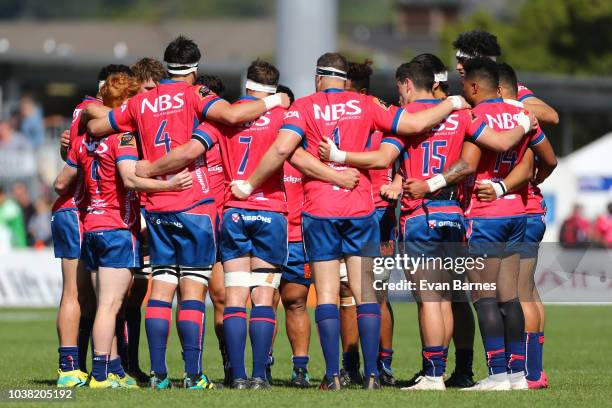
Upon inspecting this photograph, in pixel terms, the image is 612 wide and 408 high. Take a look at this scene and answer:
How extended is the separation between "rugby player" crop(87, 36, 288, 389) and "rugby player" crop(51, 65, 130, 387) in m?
0.79

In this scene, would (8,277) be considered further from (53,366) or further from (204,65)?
(204,65)

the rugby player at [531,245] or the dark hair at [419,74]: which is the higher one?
the dark hair at [419,74]

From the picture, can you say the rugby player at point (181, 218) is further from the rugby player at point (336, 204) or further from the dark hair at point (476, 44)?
the dark hair at point (476, 44)

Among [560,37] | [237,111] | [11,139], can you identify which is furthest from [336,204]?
[560,37]

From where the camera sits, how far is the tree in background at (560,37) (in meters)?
51.5

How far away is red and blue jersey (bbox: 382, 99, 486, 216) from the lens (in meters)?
10.3

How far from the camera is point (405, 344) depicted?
1652 cm

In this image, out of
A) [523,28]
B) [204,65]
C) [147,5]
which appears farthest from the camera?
[147,5]

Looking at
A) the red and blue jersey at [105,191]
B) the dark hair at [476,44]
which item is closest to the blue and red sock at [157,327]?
the red and blue jersey at [105,191]

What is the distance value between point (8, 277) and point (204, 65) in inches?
705

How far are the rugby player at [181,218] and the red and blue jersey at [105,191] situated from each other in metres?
0.41

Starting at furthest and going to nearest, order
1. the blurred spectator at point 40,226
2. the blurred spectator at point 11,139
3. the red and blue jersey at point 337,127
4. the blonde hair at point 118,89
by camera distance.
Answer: the blurred spectator at point 11,139, the blurred spectator at point 40,226, the blonde hair at point 118,89, the red and blue jersey at point 337,127

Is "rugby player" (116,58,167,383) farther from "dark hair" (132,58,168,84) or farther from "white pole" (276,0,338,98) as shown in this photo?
"white pole" (276,0,338,98)

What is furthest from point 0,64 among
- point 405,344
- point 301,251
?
point 301,251
